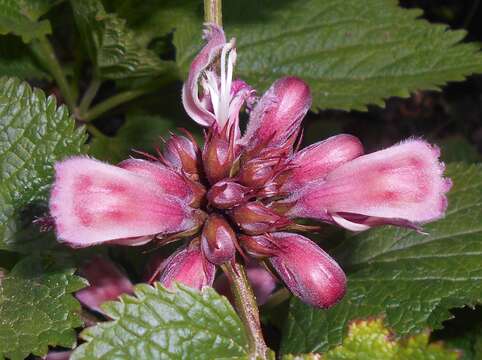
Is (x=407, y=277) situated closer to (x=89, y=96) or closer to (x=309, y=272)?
(x=309, y=272)

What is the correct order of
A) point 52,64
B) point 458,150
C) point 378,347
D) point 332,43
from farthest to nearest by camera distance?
point 458,150 < point 52,64 < point 332,43 < point 378,347

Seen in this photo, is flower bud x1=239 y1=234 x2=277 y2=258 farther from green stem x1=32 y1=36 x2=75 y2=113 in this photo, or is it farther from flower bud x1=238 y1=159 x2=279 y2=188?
green stem x1=32 y1=36 x2=75 y2=113

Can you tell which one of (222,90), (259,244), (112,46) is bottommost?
(259,244)

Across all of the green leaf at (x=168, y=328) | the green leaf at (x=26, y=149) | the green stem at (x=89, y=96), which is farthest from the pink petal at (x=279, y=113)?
the green stem at (x=89, y=96)

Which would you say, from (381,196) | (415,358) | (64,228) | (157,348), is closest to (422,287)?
(381,196)

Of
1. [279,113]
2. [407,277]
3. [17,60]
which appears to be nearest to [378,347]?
[279,113]

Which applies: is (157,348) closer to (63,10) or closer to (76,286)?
(76,286)
